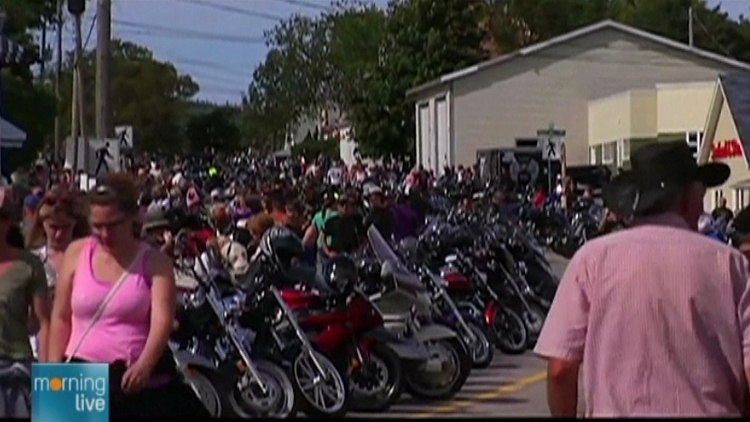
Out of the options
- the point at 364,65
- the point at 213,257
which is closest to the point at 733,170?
the point at 213,257

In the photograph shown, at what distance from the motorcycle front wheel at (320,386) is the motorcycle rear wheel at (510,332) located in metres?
4.73

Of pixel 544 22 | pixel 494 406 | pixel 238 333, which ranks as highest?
pixel 544 22

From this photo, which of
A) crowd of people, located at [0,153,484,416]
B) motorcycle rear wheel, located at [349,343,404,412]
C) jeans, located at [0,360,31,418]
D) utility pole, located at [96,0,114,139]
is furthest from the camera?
utility pole, located at [96,0,114,139]

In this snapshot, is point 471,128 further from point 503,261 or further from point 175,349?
point 175,349

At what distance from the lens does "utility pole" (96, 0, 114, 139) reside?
1070 inches

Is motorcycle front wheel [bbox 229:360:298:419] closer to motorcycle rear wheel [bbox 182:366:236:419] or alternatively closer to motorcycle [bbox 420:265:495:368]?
motorcycle rear wheel [bbox 182:366:236:419]

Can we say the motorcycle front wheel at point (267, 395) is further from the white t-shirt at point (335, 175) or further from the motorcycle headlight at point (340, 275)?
the white t-shirt at point (335, 175)

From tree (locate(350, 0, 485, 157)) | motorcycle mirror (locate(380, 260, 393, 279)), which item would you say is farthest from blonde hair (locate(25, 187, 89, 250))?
tree (locate(350, 0, 485, 157))

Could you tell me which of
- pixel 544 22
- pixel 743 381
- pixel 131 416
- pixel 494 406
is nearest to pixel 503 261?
pixel 494 406

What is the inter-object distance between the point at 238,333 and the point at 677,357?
7438 millimetres

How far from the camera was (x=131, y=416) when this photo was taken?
7355 mm

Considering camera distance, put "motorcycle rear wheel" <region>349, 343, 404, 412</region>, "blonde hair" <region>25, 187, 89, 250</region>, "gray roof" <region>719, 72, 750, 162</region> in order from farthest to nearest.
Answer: "gray roof" <region>719, 72, 750, 162</region> → "motorcycle rear wheel" <region>349, 343, 404, 412</region> → "blonde hair" <region>25, 187, 89, 250</region>

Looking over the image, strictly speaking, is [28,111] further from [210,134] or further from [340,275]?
[340,275]

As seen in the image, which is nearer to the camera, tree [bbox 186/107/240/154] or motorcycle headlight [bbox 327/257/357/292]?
motorcycle headlight [bbox 327/257/357/292]
